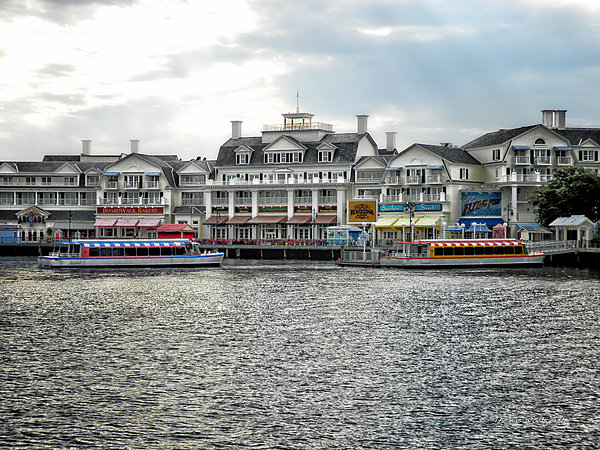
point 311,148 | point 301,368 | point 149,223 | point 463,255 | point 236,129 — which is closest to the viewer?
point 301,368

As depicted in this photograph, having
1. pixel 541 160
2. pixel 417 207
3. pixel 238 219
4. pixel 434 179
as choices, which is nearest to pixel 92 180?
pixel 238 219

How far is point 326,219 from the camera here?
118m

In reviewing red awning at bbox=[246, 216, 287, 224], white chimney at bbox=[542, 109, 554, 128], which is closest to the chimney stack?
white chimney at bbox=[542, 109, 554, 128]

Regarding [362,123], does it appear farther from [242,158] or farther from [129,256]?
[129,256]

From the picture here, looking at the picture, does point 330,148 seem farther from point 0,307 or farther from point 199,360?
point 199,360

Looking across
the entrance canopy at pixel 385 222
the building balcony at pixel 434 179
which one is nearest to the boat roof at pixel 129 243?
the entrance canopy at pixel 385 222

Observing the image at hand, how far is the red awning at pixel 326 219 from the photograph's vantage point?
384 feet

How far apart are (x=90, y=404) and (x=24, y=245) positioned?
9656cm

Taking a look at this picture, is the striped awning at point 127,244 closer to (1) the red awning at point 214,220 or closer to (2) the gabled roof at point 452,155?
(1) the red awning at point 214,220

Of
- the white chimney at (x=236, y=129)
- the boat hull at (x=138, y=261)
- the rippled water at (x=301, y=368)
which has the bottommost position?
the rippled water at (x=301, y=368)

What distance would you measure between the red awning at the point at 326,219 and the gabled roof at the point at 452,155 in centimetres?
1552

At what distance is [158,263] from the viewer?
9400cm

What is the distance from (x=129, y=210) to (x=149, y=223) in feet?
16.0

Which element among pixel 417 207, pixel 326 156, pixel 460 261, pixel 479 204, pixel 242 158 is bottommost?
pixel 460 261
